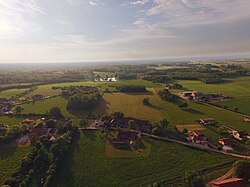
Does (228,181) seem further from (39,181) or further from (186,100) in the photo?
(186,100)

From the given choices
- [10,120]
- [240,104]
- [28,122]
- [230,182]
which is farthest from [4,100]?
[240,104]

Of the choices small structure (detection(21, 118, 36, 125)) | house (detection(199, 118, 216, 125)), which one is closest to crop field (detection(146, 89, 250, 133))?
house (detection(199, 118, 216, 125))

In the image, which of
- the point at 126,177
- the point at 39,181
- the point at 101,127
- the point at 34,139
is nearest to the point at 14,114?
the point at 34,139

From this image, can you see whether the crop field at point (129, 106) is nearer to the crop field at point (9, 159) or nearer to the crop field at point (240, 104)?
the crop field at point (240, 104)

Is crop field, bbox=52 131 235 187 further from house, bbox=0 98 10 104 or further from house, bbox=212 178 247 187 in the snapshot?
house, bbox=0 98 10 104

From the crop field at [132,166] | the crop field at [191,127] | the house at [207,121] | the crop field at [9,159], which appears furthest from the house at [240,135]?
the crop field at [9,159]

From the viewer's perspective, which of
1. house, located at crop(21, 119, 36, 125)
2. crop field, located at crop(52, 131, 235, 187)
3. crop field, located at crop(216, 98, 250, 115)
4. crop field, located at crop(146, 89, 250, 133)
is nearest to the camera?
crop field, located at crop(52, 131, 235, 187)
